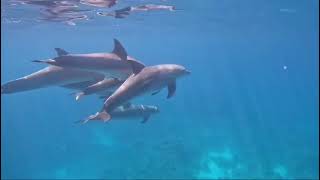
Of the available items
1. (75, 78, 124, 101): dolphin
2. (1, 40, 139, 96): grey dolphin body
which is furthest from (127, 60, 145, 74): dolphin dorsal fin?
(75, 78, 124, 101): dolphin

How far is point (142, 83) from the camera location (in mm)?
8727

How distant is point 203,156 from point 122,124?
10.6 m

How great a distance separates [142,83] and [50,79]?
2.50 m

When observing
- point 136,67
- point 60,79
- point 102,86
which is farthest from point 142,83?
point 60,79

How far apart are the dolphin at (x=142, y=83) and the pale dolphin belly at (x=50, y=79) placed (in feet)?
3.70

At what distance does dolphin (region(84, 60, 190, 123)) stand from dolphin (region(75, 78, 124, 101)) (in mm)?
601

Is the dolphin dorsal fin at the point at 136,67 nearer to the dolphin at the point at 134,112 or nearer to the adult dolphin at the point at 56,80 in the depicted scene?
the adult dolphin at the point at 56,80

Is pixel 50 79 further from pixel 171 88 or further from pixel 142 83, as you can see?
pixel 171 88

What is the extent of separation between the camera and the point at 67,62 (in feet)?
28.6

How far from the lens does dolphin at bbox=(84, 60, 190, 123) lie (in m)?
8.35

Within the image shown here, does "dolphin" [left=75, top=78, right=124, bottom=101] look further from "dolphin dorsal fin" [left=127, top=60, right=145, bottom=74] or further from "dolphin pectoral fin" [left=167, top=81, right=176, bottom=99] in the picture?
"dolphin pectoral fin" [left=167, top=81, right=176, bottom=99]

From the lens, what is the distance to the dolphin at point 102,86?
30.5ft

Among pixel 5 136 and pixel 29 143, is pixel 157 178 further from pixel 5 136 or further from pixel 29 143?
pixel 5 136

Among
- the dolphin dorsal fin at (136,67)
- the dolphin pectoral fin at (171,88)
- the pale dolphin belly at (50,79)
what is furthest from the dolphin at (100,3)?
the dolphin dorsal fin at (136,67)
